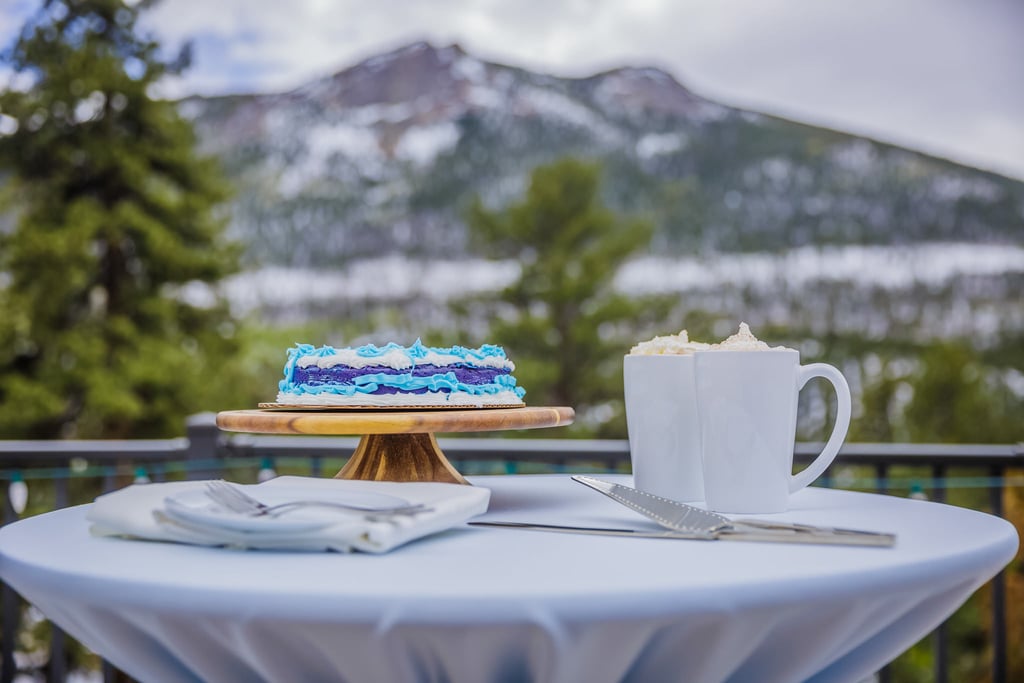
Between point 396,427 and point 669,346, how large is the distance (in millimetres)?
294

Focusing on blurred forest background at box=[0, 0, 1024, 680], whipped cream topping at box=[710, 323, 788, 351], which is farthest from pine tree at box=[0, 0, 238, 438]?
whipped cream topping at box=[710, 323, 788, 351]

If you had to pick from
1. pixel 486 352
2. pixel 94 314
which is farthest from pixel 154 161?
pixel 486 352

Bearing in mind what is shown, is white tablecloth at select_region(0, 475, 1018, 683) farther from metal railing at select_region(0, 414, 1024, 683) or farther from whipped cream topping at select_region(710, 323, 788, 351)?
metal railing at select_region(0, 414, 1024, 683)

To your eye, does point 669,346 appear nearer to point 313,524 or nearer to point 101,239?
point 313,524

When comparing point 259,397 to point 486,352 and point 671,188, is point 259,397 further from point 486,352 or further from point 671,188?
point 486,352

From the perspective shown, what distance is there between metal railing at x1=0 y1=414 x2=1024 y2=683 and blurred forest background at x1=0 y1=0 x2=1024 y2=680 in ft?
29.5

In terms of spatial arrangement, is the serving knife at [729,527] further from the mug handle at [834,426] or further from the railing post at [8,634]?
the railing post at [8,634]

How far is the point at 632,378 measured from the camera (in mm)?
903

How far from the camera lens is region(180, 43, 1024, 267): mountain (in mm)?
18312

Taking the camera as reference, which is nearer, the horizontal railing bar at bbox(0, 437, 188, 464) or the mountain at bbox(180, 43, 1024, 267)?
the horizontal railing bar at bbox(0, 437, 188, 464)

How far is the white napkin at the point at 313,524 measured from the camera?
61 cm

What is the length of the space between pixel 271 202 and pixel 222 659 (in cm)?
1902

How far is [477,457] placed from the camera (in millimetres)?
2316

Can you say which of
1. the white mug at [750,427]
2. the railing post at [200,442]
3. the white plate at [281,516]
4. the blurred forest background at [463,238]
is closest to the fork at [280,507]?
the white plate at [281,516]
